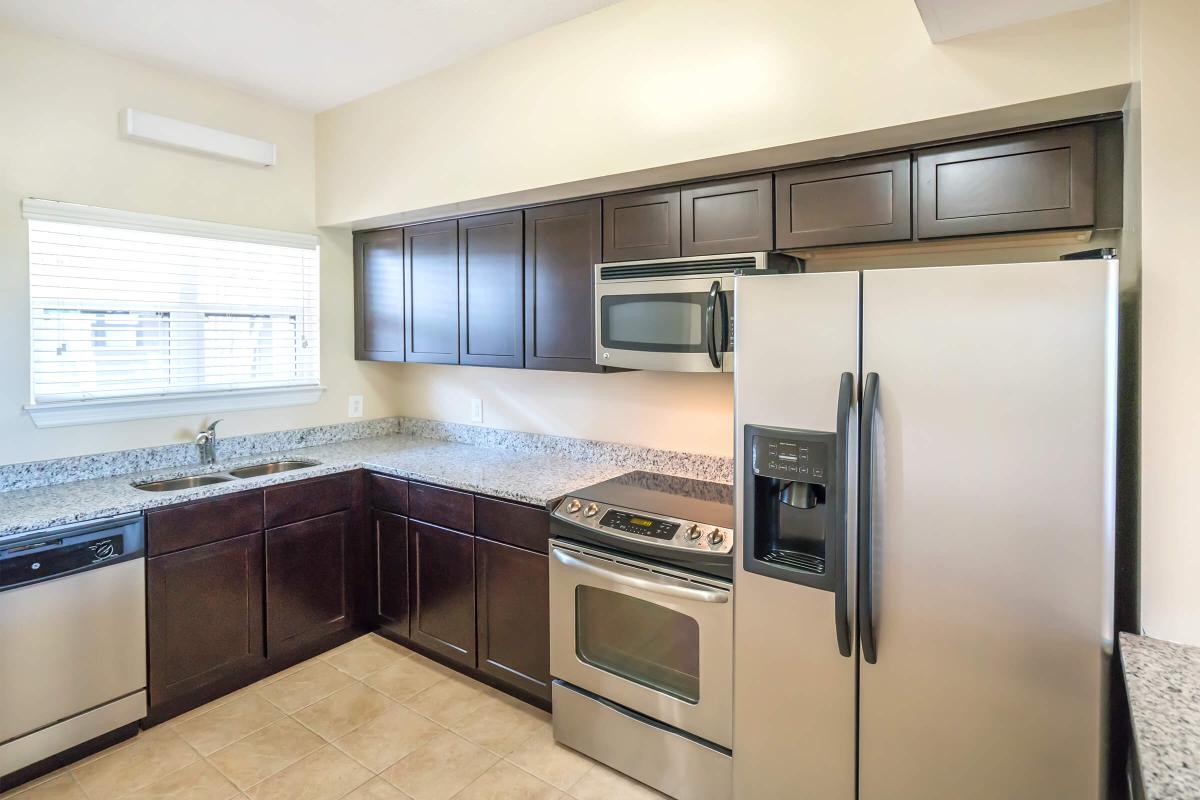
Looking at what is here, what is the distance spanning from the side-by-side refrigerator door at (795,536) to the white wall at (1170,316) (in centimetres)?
62

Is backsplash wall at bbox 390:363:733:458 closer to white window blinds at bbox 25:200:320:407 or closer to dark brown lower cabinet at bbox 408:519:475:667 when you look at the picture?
white window blinds at bbox 25:200:320:407

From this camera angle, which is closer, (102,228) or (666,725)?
(666,725)

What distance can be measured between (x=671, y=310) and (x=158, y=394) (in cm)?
238

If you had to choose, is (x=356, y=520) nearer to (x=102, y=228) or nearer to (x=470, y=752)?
(x=470, y=752)

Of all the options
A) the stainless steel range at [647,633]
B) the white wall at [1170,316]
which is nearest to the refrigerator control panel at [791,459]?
the stainless steel range at [647,633]

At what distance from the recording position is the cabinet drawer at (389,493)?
310 centimetres

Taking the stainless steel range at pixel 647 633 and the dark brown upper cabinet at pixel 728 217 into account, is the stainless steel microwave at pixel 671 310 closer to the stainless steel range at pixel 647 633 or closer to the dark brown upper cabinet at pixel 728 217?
the dark brown upper cabinet at pixel 728 217

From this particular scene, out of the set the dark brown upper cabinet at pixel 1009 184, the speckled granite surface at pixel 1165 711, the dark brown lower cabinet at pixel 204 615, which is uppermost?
the dark brown upper cabinet at pixel 1009 184

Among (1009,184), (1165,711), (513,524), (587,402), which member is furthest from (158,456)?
(1165,711)

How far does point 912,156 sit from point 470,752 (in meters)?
2.49

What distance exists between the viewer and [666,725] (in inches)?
85.7

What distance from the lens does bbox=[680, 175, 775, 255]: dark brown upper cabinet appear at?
2.22 m

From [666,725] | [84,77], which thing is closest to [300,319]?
[84,77]

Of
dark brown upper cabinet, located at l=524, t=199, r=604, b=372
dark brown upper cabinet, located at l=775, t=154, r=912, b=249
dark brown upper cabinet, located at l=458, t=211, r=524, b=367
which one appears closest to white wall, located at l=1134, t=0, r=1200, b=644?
dark brown upper cabinet, located at l=775, t=154, r=912, b=249
